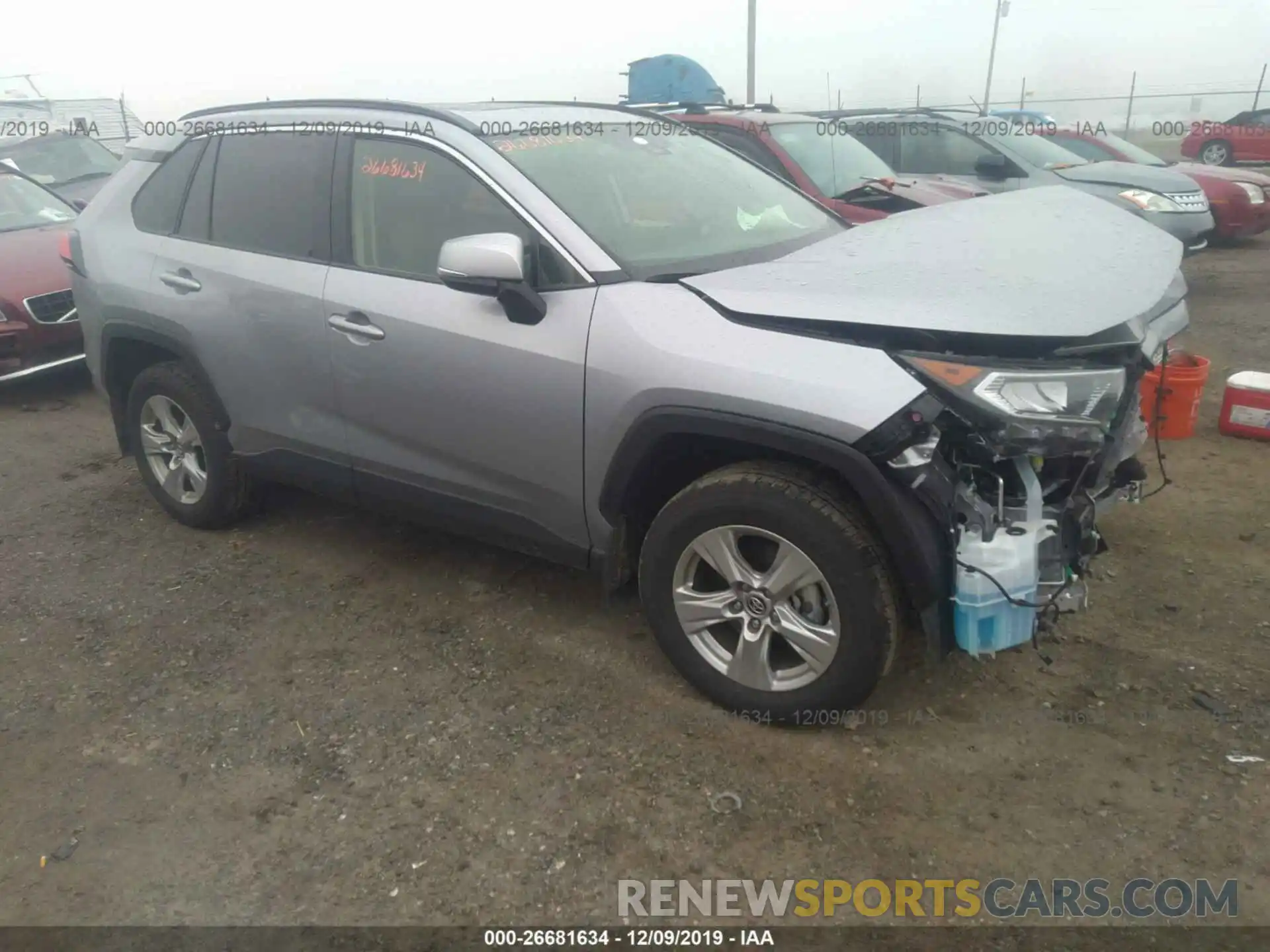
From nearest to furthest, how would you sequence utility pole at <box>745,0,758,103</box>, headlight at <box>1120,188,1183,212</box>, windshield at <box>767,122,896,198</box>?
windshield at <box>767,122,896,198</box>
headlight at <box>1120,188,1183,212</box>
utility pole at <box>745,0,758,103</box>

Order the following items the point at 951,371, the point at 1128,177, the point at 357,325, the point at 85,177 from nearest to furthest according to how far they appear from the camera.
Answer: the point at 951,371, the point at 357,325, the point at 1128,177, the point at 85,177

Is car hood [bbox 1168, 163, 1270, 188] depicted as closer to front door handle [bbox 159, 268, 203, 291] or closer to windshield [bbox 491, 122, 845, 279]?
windshield [bbox 491, 122, 845, 279]

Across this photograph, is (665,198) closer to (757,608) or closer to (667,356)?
(667,356)

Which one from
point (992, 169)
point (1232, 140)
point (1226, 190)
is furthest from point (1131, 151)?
point (1232, 140)

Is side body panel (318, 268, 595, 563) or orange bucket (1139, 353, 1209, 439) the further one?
orange bucket (1139, 353, 1209, 439)

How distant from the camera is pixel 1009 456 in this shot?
8.23 feet

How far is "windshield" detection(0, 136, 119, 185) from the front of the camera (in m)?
10.7

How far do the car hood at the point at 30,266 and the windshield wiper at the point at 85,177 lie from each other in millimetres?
4242

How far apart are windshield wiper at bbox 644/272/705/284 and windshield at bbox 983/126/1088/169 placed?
732 cm

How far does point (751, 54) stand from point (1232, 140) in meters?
8.81

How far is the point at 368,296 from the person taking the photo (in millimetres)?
3383

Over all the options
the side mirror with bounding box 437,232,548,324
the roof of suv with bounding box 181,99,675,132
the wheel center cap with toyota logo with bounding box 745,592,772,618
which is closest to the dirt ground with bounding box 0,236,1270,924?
the wheel center cap with toyota logo with bounding box 745,592,772,618

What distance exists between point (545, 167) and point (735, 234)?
0.70 meters

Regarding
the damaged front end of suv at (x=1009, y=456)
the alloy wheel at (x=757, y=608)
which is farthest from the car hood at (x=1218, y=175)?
the alloy wheel at (x=757, y=608)
